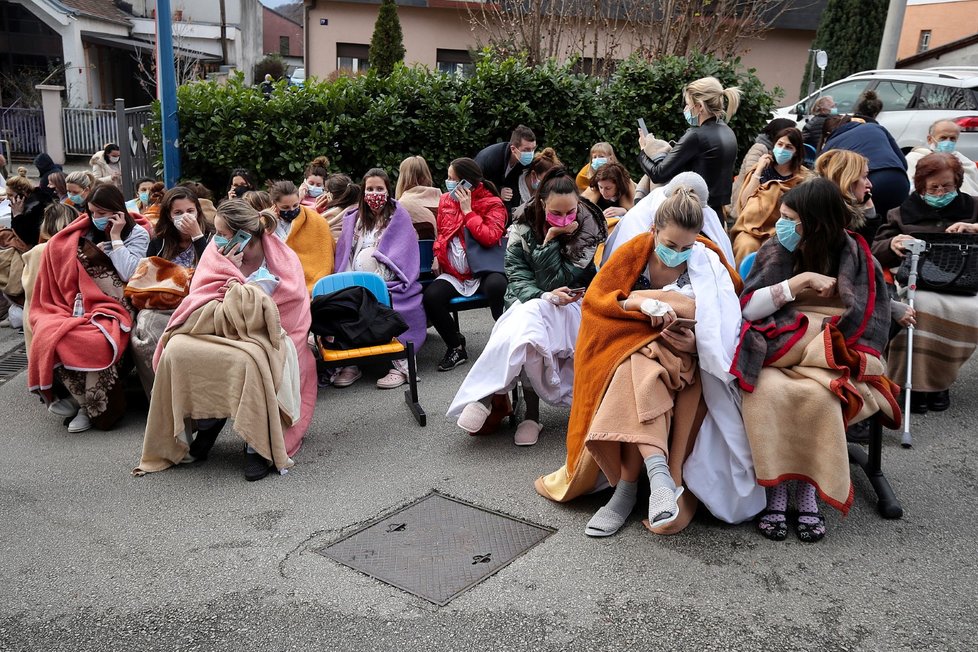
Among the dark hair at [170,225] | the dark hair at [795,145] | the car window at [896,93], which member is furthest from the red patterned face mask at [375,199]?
the car window at [896,93]

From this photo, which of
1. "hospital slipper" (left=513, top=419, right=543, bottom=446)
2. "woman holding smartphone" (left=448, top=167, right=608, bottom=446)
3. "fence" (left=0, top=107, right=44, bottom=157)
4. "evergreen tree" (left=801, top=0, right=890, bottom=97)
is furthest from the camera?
"fence" (left=0, top=107, right=44, bottom=157)

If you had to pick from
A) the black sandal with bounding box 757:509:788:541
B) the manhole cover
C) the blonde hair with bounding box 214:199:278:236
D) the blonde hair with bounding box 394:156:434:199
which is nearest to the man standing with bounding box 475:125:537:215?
the blonde hair with bounding box 394:156:434:199

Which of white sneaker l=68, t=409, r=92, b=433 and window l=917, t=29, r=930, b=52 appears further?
window l=917, t=29, r=930, b=52

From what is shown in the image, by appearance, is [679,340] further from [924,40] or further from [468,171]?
[924,40]

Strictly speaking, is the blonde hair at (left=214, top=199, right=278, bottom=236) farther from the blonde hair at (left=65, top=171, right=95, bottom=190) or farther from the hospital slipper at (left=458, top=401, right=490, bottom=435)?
the blonde hair at (left=65, top=171, right=95, bottom=190)

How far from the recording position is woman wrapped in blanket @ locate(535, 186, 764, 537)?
3904 mm

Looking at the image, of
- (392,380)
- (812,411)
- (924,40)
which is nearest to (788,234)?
(812,411)

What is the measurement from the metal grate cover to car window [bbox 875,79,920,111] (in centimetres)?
1123

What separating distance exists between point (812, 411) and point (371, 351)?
9.62ft

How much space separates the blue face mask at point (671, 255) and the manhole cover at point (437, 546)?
4.79 ft

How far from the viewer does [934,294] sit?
18.2 feet

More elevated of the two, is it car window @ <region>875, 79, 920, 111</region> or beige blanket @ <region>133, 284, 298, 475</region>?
car window @ <region>875, 79, 920, 111</region>

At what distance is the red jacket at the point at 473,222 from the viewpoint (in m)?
6.85

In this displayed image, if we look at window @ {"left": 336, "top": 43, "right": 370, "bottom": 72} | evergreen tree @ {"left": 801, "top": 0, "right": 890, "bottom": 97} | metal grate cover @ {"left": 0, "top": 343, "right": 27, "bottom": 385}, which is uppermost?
evergreen tree @ {"left": 801, "top": 0, "right": 890, "bottom": 97}
